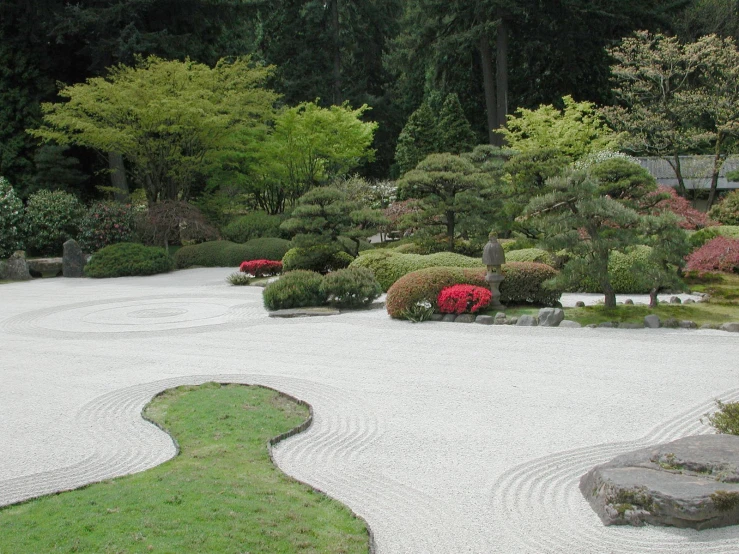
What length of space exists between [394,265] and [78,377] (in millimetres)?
8035

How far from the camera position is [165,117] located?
23.6 m

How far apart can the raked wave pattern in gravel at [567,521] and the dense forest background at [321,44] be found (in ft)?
79.0

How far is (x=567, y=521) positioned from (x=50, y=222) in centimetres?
2274

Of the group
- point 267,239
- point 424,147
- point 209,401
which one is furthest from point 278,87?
point 209,401

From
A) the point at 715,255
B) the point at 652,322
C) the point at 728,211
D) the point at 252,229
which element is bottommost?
the point at 652,322

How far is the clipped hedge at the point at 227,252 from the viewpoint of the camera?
23.0 metres

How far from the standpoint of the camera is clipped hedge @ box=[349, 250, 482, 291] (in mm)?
15219

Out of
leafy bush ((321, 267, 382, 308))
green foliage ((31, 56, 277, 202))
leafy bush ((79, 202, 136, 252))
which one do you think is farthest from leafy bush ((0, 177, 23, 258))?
leafy bush ((321, 267, 382, 308))

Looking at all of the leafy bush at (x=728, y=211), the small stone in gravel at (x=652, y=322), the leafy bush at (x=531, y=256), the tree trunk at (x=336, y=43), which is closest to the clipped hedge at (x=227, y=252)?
the leafy bush at (x=531, y=256)

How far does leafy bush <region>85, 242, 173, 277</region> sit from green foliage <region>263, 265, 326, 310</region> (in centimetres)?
861

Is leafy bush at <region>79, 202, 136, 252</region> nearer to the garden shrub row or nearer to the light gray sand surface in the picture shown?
the light gray sand surface

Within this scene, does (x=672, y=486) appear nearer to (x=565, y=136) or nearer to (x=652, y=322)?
(x=652, y=322)

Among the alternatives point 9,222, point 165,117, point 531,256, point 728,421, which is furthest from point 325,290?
point 9,222

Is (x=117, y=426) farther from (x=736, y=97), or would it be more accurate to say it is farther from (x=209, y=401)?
(x=736, y=97)
